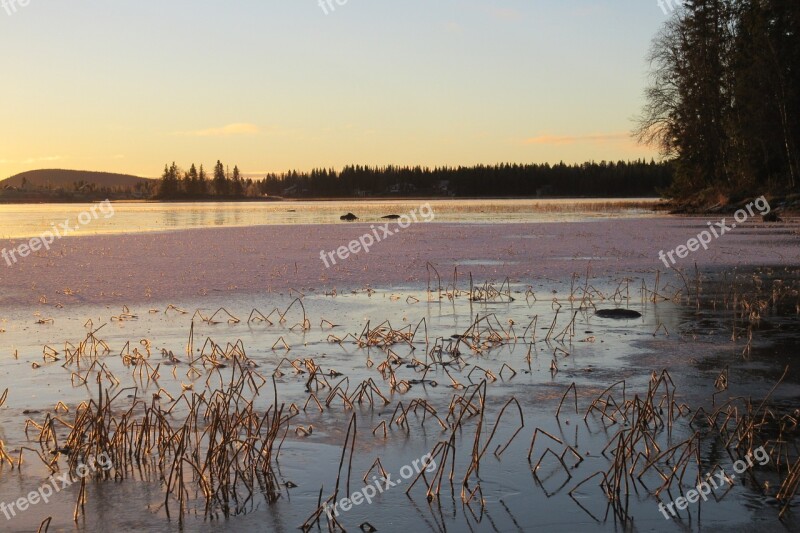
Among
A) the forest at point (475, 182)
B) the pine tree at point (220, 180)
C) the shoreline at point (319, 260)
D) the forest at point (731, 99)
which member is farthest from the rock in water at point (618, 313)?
the pine tree at point (220, 180)

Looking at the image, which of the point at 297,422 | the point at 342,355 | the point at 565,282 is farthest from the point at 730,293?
the point at 297,422

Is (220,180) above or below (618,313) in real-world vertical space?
above

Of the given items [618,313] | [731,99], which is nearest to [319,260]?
[618,313]

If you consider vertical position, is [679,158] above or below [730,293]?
above

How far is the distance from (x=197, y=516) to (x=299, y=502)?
0.63 m

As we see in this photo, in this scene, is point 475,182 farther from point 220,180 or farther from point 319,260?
point 319,260

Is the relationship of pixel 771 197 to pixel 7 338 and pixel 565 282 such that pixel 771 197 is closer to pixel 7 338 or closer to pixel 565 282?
pixel 565 282

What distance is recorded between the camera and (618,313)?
1214cm

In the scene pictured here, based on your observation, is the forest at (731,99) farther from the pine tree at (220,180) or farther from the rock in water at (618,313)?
the pine tree at (220,180)

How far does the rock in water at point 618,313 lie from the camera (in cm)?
1207

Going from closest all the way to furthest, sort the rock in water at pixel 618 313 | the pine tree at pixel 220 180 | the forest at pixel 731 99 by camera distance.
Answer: the rock in water at pixel 618 313, the forest at pixel 731 99, the pine tree at pixel 220 180

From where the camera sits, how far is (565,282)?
53.6ft

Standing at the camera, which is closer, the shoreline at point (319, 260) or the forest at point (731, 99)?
the shoreline at point (319, 260)

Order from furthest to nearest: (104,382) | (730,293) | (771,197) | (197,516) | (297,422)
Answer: (771,197) < (730,293) < (104,382) < (297,422) < (197,516)
